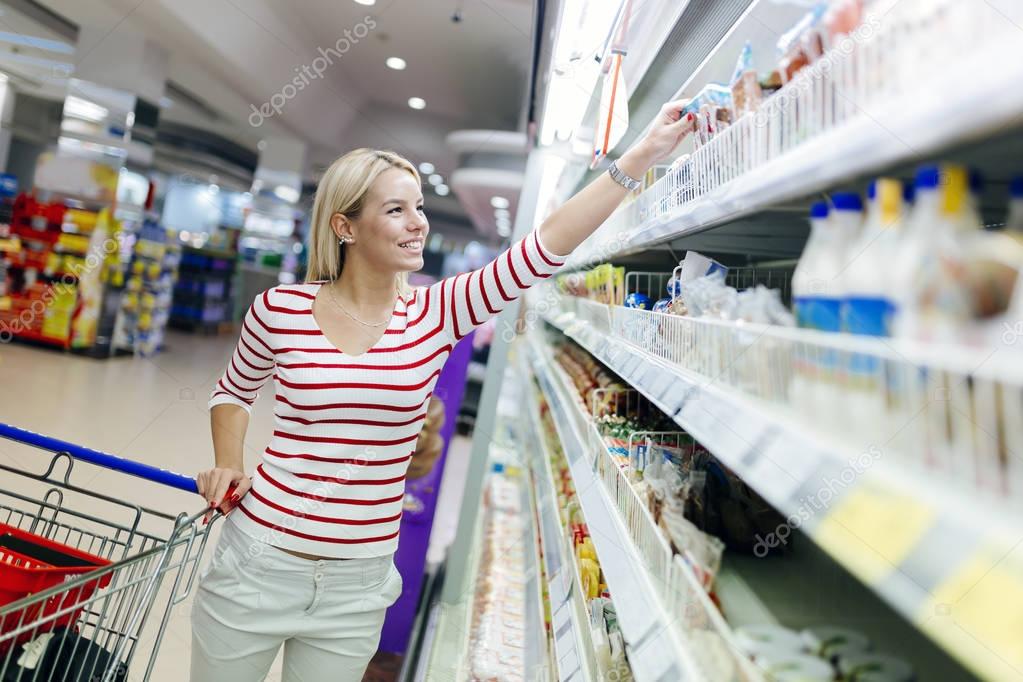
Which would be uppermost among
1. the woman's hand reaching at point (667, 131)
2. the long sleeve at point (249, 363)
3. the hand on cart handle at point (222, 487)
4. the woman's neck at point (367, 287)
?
the woman's hand reaching at point (667, 131)

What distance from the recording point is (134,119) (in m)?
8.11

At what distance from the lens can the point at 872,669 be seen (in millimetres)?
779

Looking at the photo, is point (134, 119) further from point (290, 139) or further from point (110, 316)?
point (290, 139)

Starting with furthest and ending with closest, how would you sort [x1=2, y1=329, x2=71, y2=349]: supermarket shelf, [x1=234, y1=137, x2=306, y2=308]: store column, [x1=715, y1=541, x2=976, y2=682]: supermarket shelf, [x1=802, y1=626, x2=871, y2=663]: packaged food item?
[x1=234, y1=137, x2=306, y2=308]: store column, [x1=2, y1=329, x2=71, y2=349]: supermarket shelf, [x1=715, y1=541, x2=976, y2=682]: supermarket shelf, [x1=802, y1=626, x2=871, y2=663]: packaged food item

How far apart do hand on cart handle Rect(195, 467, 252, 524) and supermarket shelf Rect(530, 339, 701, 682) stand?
0.74 m

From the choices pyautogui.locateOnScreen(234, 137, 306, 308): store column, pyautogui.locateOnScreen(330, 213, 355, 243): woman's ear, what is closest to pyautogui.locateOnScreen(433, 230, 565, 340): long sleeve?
pyautogui.locateOnScreen(330, 213, 355, 243): woman's ear

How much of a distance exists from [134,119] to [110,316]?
2.36 meters

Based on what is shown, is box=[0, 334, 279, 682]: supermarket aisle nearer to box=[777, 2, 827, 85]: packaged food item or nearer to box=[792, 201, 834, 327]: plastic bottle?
box=[792, 201, 834, 327]: plastic bottle

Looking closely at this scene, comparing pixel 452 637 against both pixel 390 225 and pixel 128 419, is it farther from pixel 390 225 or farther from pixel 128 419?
pixel 128 419

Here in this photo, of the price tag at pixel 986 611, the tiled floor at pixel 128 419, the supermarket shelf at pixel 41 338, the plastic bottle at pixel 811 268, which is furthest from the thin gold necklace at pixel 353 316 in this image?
the supermarket shelf at pixel 41 338

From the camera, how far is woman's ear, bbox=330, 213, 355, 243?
148cm

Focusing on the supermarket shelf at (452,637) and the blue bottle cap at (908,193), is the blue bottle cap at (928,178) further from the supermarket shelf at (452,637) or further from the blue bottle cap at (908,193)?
the supermarket shelf at (452,637)

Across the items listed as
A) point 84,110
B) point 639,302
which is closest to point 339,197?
point 639,302

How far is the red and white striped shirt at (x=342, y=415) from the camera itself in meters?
1.34
